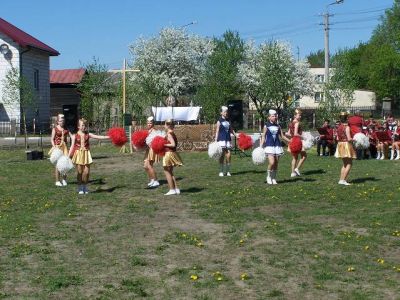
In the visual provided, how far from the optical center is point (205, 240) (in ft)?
33.3

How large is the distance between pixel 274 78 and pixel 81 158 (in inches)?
1349

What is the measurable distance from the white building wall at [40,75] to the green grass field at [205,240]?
34.6 metres

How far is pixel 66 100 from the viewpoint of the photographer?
213 ft

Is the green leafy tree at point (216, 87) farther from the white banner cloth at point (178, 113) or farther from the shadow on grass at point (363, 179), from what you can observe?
the shadow on grass at point (363, 179)

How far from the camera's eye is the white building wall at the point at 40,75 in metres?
50.7

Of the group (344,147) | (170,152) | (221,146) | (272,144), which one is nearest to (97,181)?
(221,146)

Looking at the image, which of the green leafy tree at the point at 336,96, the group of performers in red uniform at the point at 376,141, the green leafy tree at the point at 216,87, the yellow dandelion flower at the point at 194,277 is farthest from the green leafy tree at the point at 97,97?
the yellow dandelion flower at the point at 194,277

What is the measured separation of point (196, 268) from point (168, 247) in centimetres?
136

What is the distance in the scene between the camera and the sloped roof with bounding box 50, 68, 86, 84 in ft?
211

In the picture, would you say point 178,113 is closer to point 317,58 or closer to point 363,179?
point 363,179

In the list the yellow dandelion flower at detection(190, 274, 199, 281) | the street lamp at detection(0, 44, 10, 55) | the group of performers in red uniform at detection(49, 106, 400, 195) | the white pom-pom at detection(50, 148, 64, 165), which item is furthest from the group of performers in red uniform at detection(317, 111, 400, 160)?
the street lamp at detection(0, 44, 10, 55)

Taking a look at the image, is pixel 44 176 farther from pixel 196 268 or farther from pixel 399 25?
pixel 399 25

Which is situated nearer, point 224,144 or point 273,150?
point 273,150

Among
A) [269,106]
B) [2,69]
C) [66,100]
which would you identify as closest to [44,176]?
[2,69]
